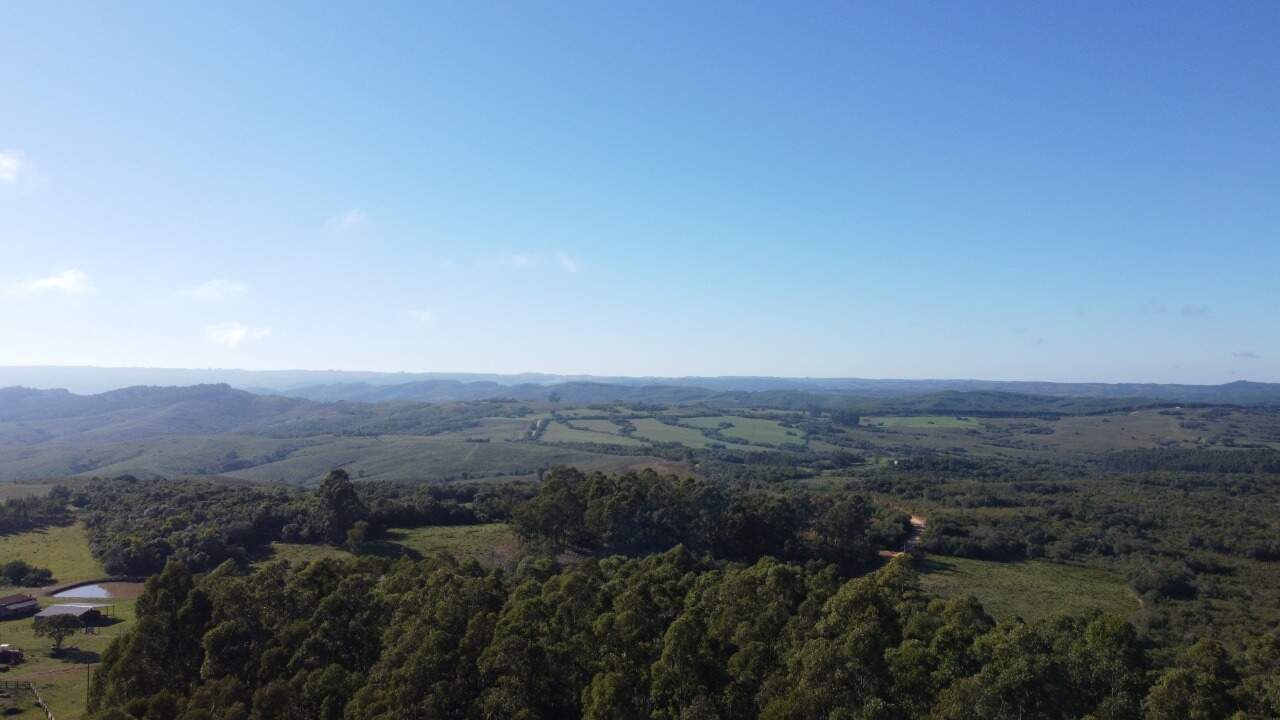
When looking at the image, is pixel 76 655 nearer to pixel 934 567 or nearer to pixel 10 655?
pixel 10 655

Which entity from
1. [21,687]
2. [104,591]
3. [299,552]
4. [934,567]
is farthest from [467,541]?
[934,567]

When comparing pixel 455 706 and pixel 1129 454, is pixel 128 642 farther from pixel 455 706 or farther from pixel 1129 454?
pixel 1129 454

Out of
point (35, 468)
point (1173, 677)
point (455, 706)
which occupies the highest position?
point (1173, 677)

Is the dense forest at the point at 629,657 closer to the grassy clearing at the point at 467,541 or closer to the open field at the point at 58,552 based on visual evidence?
the grassy clearing at the point at 467,541

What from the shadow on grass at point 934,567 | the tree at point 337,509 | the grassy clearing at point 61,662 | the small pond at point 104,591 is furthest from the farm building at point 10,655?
the shadow on grass at point 934,567

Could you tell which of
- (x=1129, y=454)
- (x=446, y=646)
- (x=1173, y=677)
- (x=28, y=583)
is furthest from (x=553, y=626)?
(x=1129, y=454)

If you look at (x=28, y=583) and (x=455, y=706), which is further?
(x=28, y=583)
